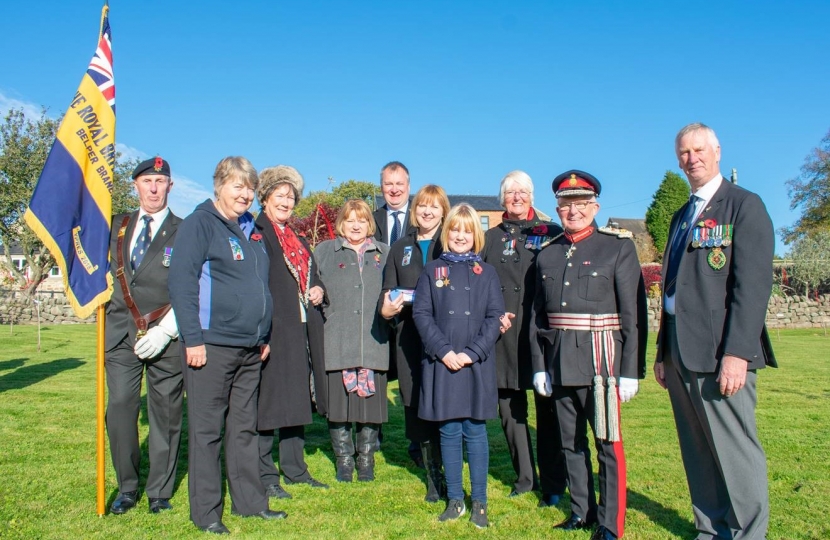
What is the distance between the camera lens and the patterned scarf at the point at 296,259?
5.21 m

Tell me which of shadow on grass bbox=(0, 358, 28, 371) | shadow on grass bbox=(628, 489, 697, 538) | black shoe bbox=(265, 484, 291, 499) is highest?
shadow on grass bbox=(0, 358, 28, 371)

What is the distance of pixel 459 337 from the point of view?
14.7ft

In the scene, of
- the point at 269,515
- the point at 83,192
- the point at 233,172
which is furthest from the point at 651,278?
the point at 83,192

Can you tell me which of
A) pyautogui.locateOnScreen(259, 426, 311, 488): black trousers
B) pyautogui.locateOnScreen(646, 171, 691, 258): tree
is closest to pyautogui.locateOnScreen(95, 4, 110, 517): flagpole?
pyautogui.locateOnScreen(259, 426, 311, 488): black trousers

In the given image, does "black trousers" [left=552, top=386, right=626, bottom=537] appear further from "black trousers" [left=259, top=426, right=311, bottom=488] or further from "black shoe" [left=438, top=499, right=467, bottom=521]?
"black trousers" [left=259, top=426, right=311, bottom=488]

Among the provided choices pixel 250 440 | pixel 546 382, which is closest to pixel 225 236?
pixel 250 440

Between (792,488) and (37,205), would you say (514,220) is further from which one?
(37,205)

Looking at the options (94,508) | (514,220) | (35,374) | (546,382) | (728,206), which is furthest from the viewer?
(35,374)

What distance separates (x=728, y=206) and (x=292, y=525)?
349cm

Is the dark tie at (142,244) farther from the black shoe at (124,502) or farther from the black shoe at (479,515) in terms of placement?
the black shoe at (479,515)

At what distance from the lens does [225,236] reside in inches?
172

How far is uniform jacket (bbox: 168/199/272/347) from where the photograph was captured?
413cm

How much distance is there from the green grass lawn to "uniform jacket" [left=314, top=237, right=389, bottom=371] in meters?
1.09

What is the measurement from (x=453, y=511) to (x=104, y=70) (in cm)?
408
